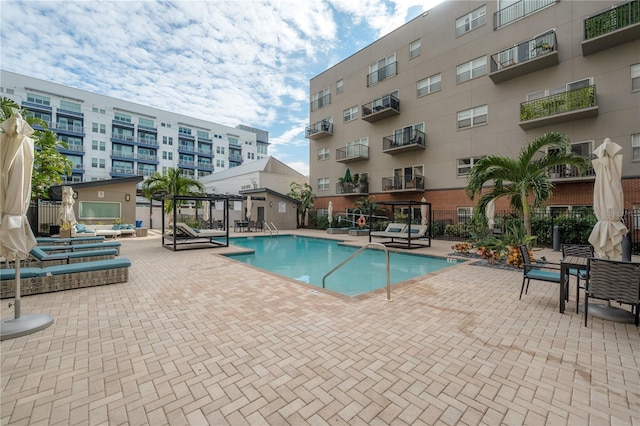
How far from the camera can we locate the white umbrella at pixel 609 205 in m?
4.14

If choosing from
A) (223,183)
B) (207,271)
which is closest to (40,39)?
(207,271)

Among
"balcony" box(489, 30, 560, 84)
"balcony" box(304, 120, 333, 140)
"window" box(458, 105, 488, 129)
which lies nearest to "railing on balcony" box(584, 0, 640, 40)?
"balcony" box(489, 30, 560, 84)

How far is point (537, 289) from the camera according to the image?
5.67 meters

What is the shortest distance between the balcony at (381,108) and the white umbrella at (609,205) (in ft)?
55.7

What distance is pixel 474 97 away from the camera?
16578 mm

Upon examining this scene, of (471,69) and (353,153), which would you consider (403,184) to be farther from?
(471,69)

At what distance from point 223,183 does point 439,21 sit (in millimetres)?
28911

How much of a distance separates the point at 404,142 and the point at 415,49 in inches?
270

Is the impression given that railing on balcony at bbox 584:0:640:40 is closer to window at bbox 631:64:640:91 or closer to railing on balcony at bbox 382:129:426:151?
window at bbox 631:64:640:91

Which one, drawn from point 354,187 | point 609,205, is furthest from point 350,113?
point 609,205

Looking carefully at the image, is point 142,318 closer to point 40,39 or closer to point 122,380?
point 122,380

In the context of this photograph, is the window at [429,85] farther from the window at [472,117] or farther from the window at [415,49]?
the window at [472,117]

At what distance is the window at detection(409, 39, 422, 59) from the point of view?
762 inches

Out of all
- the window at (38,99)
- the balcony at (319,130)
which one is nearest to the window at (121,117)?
the window at (38,99)
